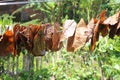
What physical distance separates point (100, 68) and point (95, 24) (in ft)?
5.46

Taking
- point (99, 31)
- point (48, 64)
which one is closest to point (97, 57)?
point (48, 64)

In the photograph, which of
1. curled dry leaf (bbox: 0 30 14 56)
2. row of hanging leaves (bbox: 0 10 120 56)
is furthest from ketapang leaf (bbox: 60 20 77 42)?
curled dry leaf (bbox: 0 30 14 56)

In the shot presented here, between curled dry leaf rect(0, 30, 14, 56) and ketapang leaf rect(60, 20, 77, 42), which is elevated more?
ketapang leaf rect(60, 20, 77, 42)

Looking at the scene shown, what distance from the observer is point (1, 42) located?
949 millimetres

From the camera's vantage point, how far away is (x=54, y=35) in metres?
0.99

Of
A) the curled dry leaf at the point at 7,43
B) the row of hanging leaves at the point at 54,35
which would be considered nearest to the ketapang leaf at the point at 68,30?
the row of hanging leaves at the point at 54,35

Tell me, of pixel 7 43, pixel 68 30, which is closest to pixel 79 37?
pixel 68 30

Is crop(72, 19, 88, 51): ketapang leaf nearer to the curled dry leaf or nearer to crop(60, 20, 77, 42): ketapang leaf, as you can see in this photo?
crop(60, 20, 77, 42): ketapang leaf

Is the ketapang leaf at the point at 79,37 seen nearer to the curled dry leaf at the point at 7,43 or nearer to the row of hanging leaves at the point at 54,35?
the row of hanging leaves at the point at 54,35

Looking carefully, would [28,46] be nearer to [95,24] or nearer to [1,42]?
[1,42]

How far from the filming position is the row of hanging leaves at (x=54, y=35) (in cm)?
96

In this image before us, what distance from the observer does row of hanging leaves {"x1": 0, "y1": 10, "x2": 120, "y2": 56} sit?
3.14 ft

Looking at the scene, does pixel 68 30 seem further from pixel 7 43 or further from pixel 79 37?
pixel 7 43

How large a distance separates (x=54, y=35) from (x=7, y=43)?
0.14 metres
